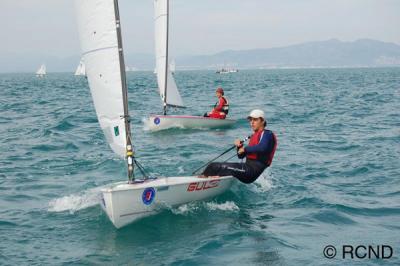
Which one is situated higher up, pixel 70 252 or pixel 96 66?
pixel 96 66

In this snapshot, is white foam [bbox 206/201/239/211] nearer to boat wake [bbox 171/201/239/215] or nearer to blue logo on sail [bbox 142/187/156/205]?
boat wake [bbox 171/201/239/215]

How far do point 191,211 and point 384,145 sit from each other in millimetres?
9315

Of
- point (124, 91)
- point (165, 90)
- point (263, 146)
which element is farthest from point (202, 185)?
point (165, 90)

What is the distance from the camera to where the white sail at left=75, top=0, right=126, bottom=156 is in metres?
8.42

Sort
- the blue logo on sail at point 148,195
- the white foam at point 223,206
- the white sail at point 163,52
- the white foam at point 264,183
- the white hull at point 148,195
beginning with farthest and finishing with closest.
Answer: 1. the white sail at point 163,52
2. the white foam at point 264,183
3. the white foam at point 223,206
4. the blue logo on sail at point 148,195
5. the white hull at point 148,195

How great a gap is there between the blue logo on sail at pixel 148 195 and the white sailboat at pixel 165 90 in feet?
36.9

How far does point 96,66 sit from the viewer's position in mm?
8781

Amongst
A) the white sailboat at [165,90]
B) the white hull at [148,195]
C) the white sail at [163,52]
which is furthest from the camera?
the white sail at [163,52]

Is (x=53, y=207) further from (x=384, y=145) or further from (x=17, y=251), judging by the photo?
(x=384, y=145)

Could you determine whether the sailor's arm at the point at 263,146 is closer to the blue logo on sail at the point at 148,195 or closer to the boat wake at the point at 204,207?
the boat wake at the point at 204,207

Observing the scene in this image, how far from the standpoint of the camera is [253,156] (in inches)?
404

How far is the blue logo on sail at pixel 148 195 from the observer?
28.0 ft

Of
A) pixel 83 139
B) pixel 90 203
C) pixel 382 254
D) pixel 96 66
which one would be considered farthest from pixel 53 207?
pixel 83 139

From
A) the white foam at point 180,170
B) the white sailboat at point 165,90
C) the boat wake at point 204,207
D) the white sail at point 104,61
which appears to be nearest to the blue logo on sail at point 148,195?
the boat wake at point 204,207
